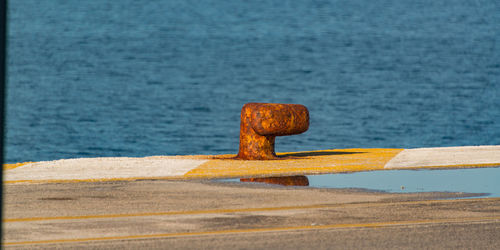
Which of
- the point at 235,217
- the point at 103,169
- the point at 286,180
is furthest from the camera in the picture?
the point at 103,169

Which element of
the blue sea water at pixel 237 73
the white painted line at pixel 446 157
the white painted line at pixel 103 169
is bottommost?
the blue sea water at pixel 237 73

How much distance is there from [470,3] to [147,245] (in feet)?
510

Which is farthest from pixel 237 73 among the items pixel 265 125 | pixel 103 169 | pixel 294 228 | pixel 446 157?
pixel 294 228

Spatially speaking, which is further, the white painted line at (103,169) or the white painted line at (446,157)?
the white painted line at (446,157)

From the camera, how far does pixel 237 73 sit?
305 ft

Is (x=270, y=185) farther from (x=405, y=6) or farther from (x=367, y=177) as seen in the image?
(x=405, y=6)

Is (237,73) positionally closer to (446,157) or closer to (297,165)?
(446,157)

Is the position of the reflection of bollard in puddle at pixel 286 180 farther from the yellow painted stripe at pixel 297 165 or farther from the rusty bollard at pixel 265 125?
the rusty bollard at pixel 265 125

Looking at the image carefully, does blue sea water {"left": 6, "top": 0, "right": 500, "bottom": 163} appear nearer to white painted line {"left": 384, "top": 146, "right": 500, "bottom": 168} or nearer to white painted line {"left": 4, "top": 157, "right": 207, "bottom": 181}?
white painted line {"left": 384, "top": 146, "right": 500, "bottom": 168}

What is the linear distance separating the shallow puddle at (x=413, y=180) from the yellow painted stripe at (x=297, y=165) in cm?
38

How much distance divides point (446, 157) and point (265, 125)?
262 cm

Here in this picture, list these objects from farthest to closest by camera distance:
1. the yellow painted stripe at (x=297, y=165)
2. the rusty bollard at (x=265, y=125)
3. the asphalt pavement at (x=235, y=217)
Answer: the rusty bollard at (x=265, y=125) < the yellow painted stripe at (x=297, y=165) < the asphalt pavement at (x=235, y=217)

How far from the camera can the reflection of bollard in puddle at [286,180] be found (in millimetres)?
12587

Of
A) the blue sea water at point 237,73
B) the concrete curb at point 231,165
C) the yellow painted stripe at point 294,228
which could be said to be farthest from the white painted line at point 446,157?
the blue sea water at point 237,73
